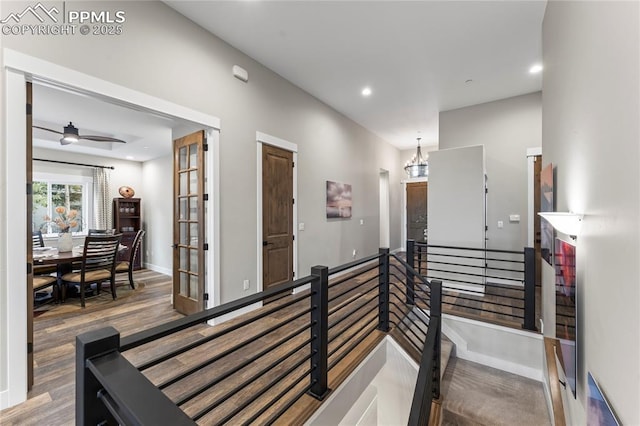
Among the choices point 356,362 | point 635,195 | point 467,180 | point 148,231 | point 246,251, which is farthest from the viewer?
point 148,231

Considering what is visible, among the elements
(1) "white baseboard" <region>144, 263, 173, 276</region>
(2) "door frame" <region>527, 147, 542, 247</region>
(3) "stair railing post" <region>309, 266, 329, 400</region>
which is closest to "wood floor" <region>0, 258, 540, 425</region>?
(3) "stair railing post" <region>309, 266, 329, 400</region>

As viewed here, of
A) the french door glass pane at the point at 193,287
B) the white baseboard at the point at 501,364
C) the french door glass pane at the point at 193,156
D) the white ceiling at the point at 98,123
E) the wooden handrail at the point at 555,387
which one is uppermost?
the white ceiling at the point at 98,123

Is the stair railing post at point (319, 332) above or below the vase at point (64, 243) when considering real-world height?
below

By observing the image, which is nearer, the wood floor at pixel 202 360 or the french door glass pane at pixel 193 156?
the wood floor at pixel 202 360

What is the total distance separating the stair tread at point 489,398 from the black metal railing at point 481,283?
62cm

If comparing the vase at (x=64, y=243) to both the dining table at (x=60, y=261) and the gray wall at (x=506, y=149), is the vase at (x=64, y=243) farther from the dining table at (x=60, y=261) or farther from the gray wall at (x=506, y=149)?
the gray wall at (x=506, y=149)

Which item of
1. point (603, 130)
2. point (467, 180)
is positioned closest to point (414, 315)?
point (467, 180)

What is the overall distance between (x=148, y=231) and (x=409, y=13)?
7.06 meters

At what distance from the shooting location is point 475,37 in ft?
9.95

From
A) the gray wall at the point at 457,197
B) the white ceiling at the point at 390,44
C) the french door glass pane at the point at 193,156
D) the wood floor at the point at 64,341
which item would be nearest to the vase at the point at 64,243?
the wood floor at the point at 64,341

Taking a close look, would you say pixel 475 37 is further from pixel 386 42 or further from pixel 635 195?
pixel 635 195

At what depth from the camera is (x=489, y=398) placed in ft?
8.83

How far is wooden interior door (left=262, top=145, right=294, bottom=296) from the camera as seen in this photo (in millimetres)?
3656

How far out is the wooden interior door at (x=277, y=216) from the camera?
12.0ft
